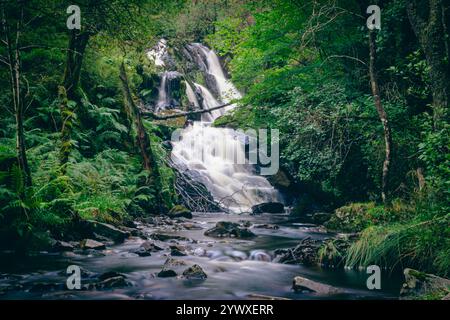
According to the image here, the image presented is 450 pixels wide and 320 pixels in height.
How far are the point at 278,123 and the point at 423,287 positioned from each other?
20.9ft

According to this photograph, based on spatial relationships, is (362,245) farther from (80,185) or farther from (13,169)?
(80,185)

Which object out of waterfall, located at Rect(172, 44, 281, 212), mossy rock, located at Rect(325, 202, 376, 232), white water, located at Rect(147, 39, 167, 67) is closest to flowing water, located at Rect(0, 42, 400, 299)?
mossy rock, located at Rect(325, 202, 376, 232)

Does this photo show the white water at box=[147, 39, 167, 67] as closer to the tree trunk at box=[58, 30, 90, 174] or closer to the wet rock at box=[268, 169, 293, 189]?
the tree trunk at box=[58, 30, 90, 174]

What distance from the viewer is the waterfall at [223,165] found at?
17.7 meters

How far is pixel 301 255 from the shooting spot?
8070 mm

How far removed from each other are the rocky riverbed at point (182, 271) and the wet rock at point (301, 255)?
0.07 ft

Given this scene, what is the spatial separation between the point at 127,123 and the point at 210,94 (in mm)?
13689

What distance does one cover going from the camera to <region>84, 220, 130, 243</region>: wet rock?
30.8 feet

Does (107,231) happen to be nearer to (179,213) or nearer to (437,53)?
(179,213)

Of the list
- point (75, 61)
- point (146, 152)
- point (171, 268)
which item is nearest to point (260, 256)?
point (171, 268)

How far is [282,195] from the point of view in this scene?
734 inches

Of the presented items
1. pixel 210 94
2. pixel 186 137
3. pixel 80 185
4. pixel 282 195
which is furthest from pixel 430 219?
pixel 210 94

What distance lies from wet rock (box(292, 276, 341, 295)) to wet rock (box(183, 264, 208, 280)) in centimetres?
158

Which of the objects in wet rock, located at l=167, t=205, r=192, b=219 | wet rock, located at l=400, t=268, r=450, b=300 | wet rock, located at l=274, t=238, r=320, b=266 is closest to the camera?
wet rock, located at l=400, t=268, r=450, b=300
